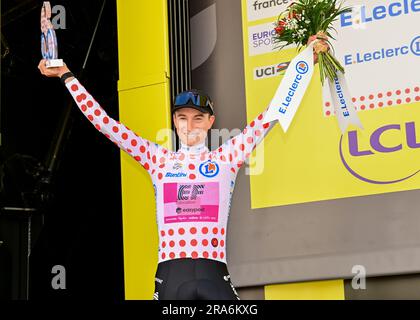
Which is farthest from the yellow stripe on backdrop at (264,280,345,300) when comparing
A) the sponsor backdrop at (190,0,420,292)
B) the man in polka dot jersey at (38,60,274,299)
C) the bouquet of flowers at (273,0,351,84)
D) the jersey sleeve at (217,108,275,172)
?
the bouquet of flowers at (273,0,351,84)

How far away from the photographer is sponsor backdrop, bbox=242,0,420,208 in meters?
4.54

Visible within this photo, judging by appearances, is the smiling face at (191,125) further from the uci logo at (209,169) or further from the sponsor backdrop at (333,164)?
the sponsor backdrop at (333,164)

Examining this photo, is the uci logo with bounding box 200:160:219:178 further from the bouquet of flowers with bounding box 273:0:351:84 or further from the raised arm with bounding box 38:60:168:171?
the bouquet of flowers with bounding box 273:0:351:84

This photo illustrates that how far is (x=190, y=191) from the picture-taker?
4.02 m

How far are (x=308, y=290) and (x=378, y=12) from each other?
142 cm

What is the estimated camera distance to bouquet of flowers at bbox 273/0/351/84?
4.09m

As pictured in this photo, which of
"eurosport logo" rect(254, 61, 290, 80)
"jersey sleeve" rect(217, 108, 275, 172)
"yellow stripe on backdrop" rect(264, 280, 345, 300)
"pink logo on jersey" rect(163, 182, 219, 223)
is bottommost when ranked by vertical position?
"yellow stripe on backdrop" rect(264, 280, 345, 300)

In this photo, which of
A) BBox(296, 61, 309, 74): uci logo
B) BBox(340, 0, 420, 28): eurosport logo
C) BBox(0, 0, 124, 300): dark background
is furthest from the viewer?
BBox(0, 0, 124, 300): dark background

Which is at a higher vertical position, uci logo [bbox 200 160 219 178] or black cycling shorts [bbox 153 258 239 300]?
uci logo [bbox 200 160 219 178]

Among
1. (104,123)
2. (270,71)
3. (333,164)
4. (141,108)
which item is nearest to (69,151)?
(141,108)

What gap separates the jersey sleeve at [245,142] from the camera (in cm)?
411

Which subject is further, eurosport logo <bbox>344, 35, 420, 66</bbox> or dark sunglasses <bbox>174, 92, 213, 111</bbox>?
eurosport logo <bbox>344, 35, 420, 66</bbox>

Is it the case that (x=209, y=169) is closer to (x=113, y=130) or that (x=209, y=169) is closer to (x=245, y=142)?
(x=245, y=142)

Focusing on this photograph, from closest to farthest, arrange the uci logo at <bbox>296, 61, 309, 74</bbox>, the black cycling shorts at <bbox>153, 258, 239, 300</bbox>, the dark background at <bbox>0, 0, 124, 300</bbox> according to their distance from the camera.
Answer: the black cycling shorts at <bbox>153, 258, 239, 300</bbox> < the uci logo at <bbox>296, 61, 309, 74</bbox> < the dark background at <bbox>0, 0, 124, 300</bbox>
